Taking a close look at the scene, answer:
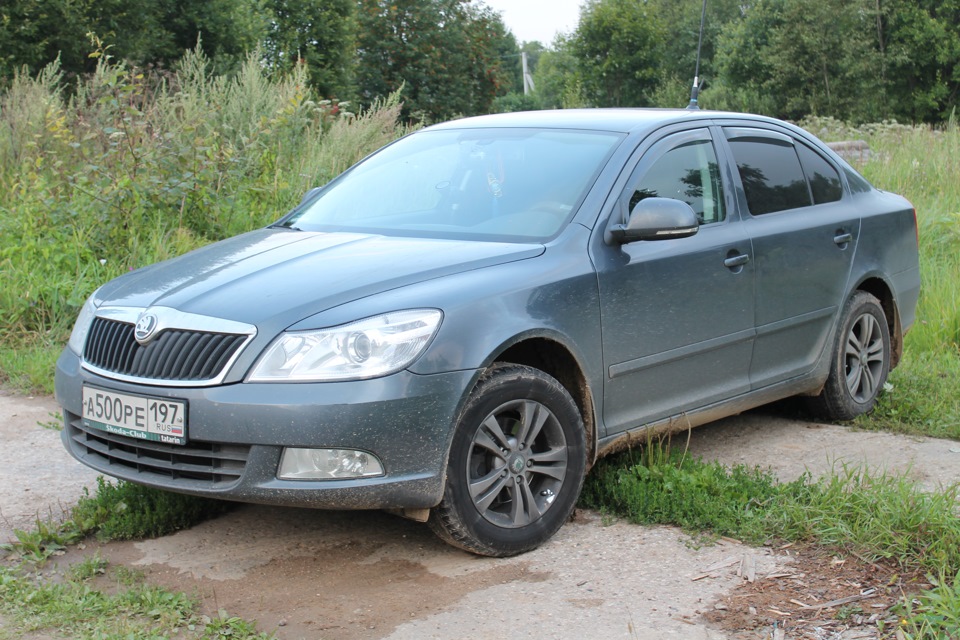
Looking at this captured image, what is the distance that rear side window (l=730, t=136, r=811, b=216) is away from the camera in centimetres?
520

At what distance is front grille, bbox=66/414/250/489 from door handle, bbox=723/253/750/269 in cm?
231

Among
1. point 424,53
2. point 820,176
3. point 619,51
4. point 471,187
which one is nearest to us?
point 471,187

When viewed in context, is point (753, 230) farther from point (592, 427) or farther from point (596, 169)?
point (592, 427)

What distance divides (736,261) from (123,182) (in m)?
4.63

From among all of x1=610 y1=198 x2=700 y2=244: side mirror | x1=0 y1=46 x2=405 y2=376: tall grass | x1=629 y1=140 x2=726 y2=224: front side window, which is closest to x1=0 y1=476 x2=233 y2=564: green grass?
x1=610 y1=198 x2=700 y2=244: side mirror

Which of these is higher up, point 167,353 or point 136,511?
point 167,353

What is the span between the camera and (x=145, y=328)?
3803 millimetres

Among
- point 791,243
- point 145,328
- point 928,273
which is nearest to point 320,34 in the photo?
point 928,273

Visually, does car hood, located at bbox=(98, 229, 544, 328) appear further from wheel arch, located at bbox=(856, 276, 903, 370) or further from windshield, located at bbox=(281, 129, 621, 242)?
wheel arch, located at bbox=(856, 276, 903, 370)

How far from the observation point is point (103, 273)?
7.60 metres

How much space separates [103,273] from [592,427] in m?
4.56

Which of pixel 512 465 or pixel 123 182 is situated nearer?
pixel 512 465

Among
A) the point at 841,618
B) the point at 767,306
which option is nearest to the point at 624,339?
the point at 767,306

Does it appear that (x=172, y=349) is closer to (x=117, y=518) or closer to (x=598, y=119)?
(x=117, y=518)
